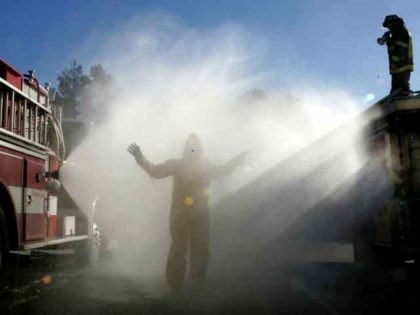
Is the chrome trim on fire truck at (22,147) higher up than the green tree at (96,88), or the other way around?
the green tree at (96,88)

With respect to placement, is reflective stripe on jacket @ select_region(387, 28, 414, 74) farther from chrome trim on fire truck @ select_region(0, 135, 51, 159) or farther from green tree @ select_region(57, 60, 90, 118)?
green tree @ select_region(57, 60, 90, 118)

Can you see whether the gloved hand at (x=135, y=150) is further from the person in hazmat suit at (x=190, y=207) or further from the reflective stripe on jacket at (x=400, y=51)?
the reflective stripe on jacket at (x=400, y=51)

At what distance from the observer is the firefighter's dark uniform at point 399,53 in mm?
8125

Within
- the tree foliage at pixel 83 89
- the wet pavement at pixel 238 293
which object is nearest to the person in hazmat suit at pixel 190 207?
the wet pavement at pixel 238 293

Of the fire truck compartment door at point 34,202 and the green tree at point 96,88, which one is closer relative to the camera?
the fire truck compartment door at point 34,202

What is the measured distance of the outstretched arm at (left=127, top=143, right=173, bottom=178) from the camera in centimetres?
657

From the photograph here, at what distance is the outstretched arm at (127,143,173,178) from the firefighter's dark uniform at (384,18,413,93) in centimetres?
363

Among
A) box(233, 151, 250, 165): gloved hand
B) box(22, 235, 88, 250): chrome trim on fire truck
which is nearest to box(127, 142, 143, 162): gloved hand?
box(233, 151, 250, 165): gloved hand

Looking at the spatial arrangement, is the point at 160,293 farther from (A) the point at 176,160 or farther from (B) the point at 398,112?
(B) the point at 398,112

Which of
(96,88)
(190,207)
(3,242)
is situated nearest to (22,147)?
(3,242)

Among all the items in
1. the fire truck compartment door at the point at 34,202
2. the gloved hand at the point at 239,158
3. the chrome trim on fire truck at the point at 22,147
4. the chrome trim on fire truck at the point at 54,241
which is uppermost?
the chrome trim on fire truck at the point at 22,147

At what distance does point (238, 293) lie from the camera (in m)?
6.15

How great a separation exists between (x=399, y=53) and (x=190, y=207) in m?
4.14

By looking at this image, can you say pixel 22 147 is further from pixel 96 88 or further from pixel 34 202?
pixel 96 88
